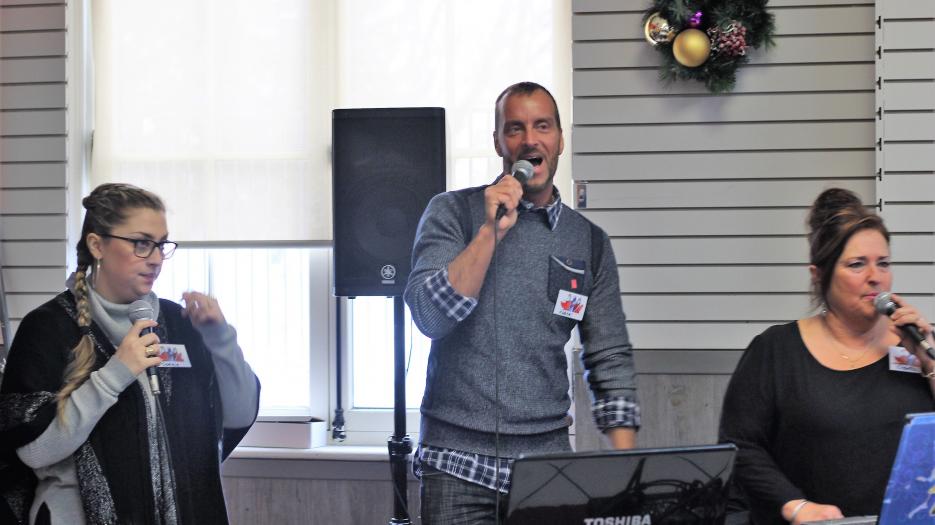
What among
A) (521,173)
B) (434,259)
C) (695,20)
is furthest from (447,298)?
(695,20)

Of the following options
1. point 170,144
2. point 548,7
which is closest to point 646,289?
point 548,7

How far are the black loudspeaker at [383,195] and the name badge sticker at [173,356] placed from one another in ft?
3.81

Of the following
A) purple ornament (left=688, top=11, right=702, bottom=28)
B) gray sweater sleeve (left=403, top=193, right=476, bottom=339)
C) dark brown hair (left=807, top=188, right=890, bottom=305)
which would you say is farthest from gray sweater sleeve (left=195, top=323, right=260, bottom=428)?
purple ornament (left=688, top=11, right=702, bottom=28)

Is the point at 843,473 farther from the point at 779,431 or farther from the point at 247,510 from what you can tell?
the point at 247,510

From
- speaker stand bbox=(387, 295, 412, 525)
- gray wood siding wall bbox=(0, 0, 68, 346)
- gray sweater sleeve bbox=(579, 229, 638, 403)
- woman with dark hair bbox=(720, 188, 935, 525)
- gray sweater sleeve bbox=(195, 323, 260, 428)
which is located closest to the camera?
woman with dark hair bbox=(720, 188, 935, 525)

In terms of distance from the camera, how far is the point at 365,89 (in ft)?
13.8

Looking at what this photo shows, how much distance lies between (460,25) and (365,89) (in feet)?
1.57

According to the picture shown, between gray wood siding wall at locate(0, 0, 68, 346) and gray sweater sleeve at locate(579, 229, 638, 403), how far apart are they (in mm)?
2864

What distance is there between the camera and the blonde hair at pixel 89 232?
2.30 m

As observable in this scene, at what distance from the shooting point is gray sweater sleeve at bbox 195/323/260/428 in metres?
2.53

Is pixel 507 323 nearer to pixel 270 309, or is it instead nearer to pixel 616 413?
pixel 616 413

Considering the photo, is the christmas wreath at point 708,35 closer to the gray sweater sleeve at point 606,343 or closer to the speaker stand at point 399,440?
the speaker stand at point 399,440

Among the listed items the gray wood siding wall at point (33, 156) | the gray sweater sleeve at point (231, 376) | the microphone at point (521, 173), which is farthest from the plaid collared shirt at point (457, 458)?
the gray wood siding wall at point (33, 156)

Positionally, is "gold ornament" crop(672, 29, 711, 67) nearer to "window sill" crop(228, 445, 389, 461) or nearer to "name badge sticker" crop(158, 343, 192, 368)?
"window sill" crop(228, 445, 389, 461)
